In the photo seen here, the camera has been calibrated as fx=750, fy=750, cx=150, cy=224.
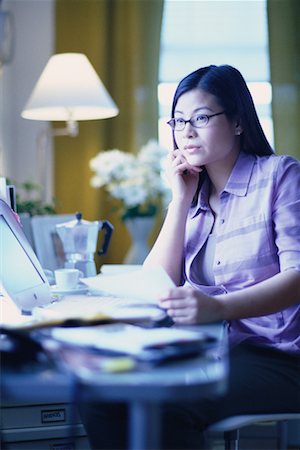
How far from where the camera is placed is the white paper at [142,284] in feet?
4.41

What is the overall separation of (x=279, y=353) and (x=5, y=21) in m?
2.70

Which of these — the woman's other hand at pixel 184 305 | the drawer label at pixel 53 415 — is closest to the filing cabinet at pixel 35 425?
the drawer label at pixel 53 415

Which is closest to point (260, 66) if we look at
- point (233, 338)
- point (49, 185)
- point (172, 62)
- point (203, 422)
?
point (172, 62)

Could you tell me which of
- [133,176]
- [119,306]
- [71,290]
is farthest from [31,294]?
[133,176]

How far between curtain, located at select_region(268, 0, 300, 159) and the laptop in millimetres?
2504

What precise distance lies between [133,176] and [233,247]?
6.12 ft

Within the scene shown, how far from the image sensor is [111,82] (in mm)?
3998

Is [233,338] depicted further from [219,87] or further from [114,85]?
[114,85]

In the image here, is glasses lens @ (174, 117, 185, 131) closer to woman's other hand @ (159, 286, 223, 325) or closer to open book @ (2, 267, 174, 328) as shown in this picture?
open book @ (2, 267, 174, 328)

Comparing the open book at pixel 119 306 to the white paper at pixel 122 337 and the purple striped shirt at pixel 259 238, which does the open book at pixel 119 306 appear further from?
the purple striped shirt at pixel 259 238

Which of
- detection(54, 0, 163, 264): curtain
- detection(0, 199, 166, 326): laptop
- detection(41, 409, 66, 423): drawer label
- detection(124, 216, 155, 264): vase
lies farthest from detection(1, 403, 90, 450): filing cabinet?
detection(54, 0, 163, 264): curtain

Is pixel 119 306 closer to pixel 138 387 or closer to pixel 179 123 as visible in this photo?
pixel 179 123

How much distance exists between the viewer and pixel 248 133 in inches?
69.4

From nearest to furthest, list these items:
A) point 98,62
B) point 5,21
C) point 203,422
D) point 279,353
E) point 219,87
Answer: point 203,422 → point 279,353 → point 219,87 → point 5,21 → point 98,62
